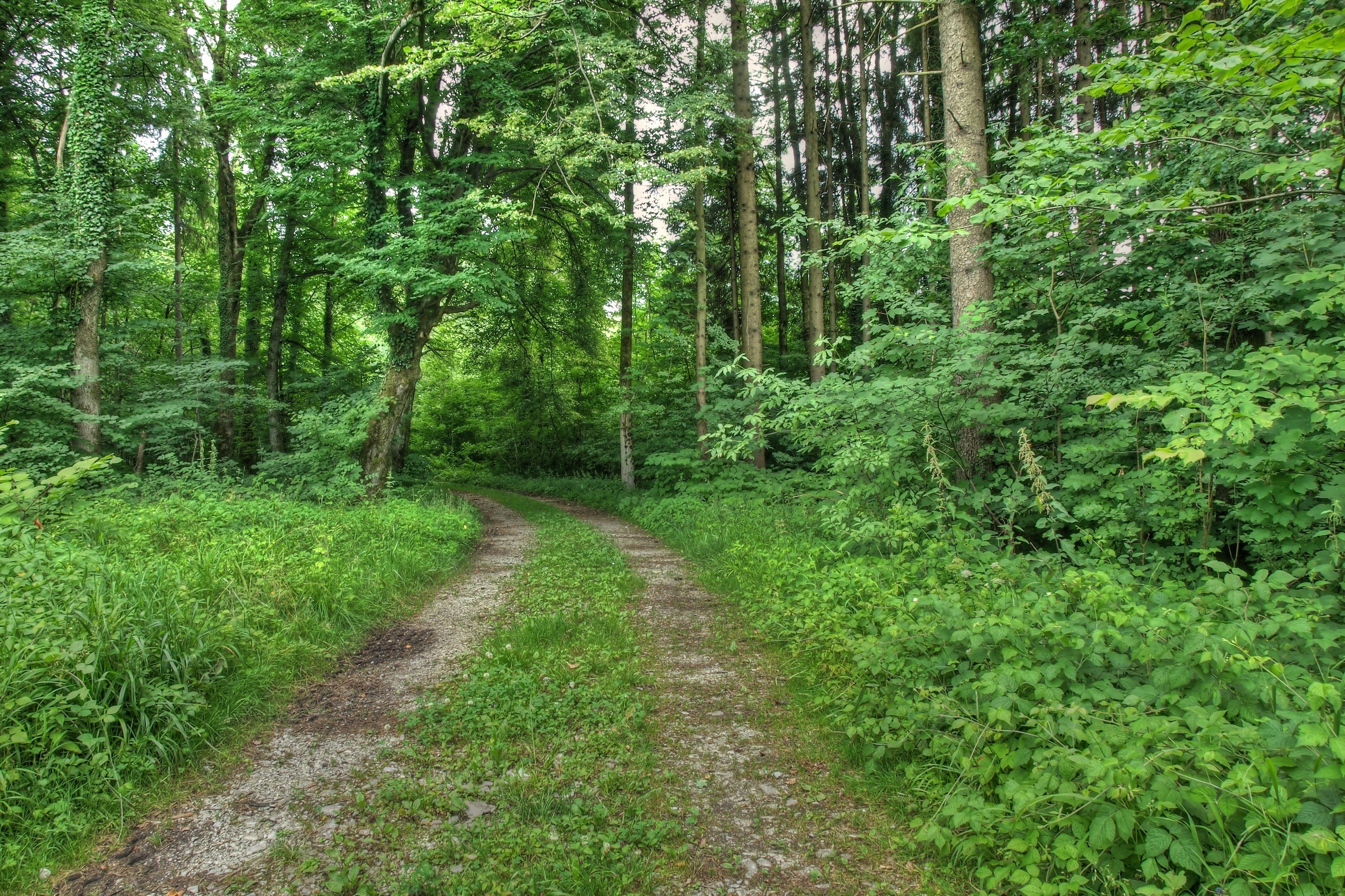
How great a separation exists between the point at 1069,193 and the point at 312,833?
573 cm

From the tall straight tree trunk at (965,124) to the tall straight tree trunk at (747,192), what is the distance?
5.63 m

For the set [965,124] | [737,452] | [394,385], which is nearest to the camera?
[965,124]

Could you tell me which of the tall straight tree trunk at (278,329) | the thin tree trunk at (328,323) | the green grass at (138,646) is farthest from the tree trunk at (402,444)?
the green grass at (138,646)

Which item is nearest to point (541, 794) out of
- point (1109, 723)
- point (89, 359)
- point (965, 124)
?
point (1109, 723)

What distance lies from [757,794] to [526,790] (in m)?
1.16

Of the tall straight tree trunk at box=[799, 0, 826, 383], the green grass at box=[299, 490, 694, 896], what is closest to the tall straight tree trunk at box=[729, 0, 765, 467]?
the tall straight tree trunk at box=[799, 0, 826, 383]

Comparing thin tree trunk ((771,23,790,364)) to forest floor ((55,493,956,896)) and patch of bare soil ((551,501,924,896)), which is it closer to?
patch of bare soil ((551,501,924,896))

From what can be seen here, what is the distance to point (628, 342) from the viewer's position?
15.2m

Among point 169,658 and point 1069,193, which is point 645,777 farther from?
point 1069,193

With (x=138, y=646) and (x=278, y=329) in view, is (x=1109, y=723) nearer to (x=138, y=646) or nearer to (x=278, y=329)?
(x=138, y=646)

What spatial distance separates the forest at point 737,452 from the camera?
2408mm

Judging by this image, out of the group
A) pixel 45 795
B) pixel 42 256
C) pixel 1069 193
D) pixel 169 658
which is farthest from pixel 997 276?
pixel 42 256

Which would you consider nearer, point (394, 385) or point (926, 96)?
point (394, 385)

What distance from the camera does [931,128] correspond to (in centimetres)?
1456
